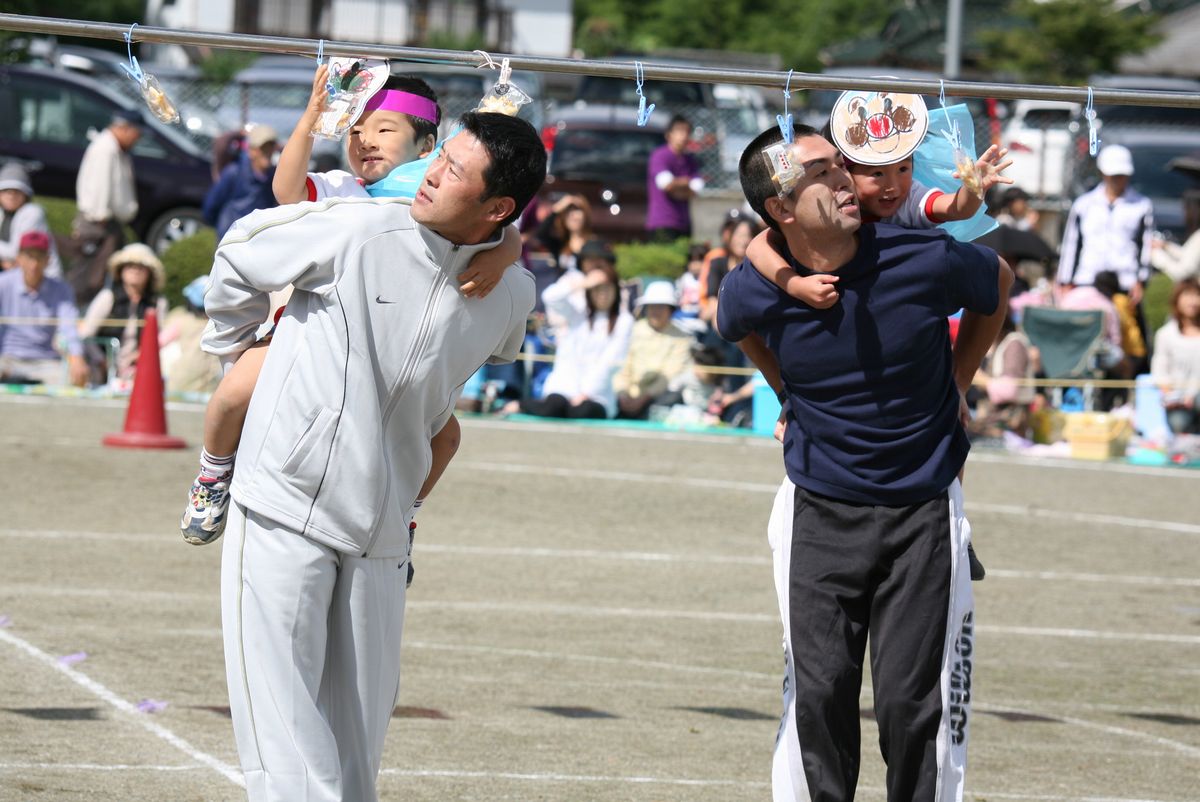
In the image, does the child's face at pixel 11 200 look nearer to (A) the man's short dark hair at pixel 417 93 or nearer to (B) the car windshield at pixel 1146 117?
(A) the man's short dark hair at pixel 417 93

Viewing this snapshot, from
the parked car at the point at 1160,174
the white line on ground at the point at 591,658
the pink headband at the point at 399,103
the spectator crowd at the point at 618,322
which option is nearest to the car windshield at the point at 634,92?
the parked car at the point at 1160,174

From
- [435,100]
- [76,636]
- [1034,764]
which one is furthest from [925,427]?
[76,636]

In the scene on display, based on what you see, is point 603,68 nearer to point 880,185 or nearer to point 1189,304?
point 880,185

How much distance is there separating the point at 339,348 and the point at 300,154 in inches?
33.8

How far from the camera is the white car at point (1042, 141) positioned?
88.8ft

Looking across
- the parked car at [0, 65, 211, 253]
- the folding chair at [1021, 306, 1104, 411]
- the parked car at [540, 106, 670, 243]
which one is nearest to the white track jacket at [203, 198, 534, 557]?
the folding chair at [1021, 306, 1104, 411]

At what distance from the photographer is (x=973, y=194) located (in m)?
5.18

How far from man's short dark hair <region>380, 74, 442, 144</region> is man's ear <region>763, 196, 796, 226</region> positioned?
962mm

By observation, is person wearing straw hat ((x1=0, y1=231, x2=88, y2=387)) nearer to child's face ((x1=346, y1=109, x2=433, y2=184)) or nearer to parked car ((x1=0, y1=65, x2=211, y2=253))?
parked car ((x1=0, y1=65, x2=211, y2=253))

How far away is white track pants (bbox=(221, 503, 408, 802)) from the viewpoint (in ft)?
15.1

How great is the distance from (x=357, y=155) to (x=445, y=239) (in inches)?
35.4

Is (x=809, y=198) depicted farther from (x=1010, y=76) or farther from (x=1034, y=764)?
(x=1010, y=76)

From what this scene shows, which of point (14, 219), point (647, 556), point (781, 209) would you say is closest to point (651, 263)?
point (14, 219)

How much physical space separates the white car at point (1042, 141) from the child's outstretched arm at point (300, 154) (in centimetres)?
2243
